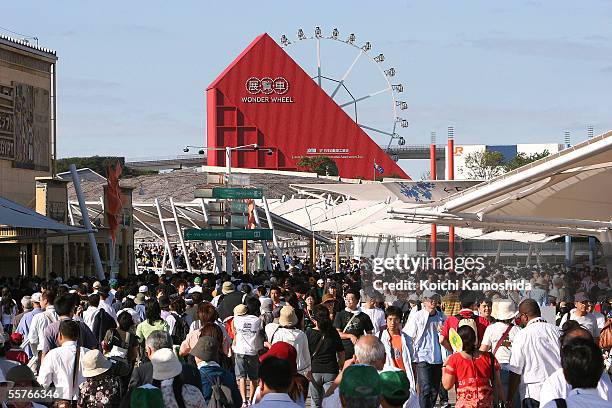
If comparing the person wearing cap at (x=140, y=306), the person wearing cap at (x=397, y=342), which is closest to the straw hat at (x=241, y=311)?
the person wearing cap at (x=140, y=306)

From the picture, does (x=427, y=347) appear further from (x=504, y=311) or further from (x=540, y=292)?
(x=540, y=292)

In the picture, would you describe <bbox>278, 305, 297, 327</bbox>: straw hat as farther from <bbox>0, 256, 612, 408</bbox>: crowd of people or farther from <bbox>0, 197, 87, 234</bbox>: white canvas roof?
<bbox>0, 197, 87, 234</bbox>: white canvas roof

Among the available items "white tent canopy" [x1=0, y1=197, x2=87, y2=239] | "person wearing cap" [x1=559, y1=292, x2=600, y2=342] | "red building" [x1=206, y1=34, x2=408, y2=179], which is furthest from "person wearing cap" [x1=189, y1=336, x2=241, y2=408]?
"red building" [x1=206, y1=34, x2=408, y2=179]

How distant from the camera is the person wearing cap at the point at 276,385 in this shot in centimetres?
664

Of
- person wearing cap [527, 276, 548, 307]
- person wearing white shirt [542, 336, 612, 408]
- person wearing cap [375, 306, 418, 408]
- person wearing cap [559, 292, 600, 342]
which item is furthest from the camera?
person wearing cap [527, 276, 548, 307]

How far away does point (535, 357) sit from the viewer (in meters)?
10.4

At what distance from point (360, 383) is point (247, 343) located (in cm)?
794

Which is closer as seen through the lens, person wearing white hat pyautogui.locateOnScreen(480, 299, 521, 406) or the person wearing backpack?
person wearing white hat pyautogui.locateOnScreen(480, 299, 521, 406)

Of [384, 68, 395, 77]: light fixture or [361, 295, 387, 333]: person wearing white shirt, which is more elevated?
[384, 68, 395, 77]: light fixture

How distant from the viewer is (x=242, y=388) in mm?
14633

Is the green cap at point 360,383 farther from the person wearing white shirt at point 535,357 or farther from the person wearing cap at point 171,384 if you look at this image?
the person wearing white shirt at point 535,357

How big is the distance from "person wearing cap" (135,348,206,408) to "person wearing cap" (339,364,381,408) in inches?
87.9

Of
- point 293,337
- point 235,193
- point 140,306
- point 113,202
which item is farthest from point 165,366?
point 113,202

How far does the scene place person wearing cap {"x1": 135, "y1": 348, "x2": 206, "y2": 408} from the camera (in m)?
8.27
